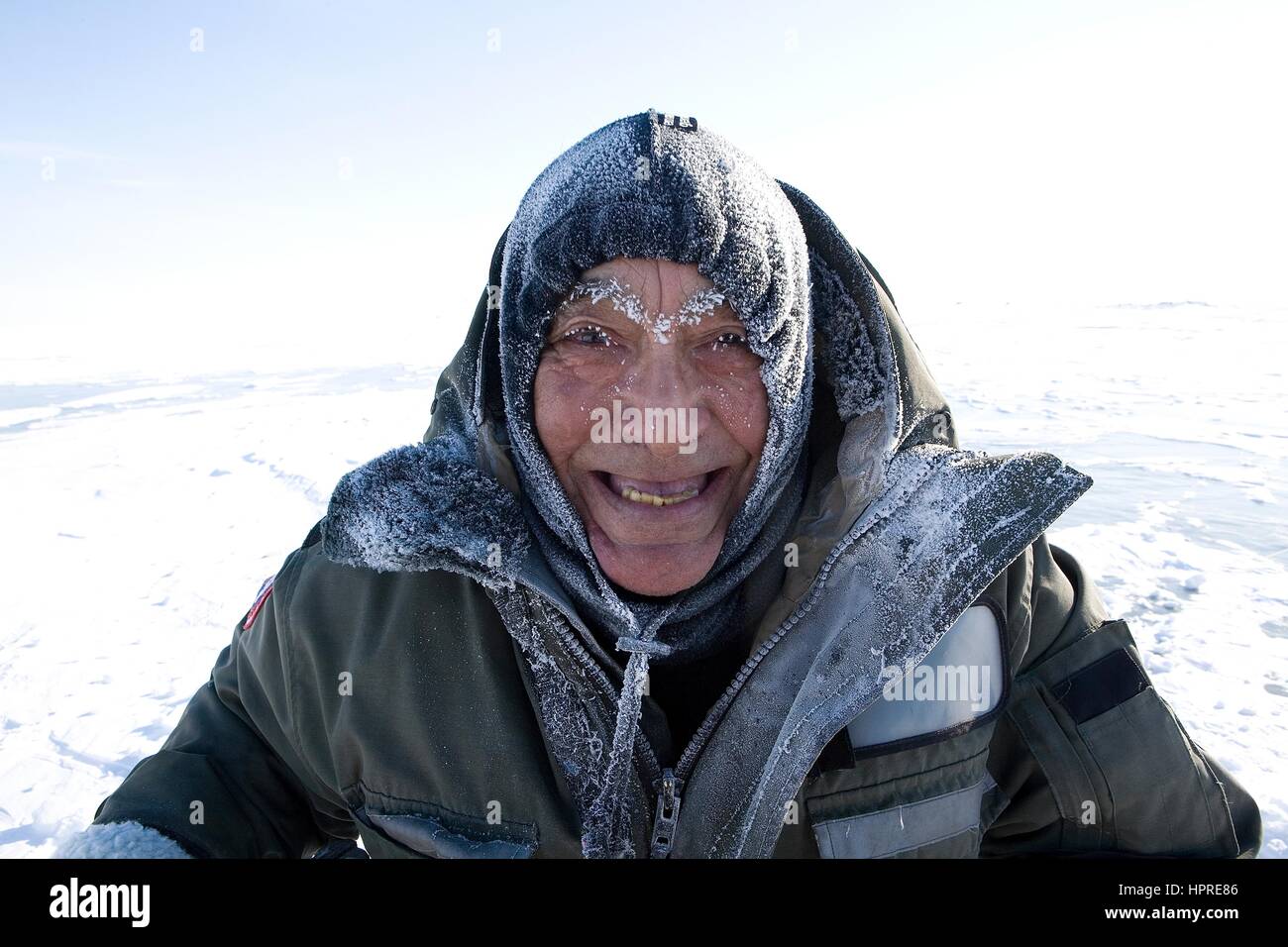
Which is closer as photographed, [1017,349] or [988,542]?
[988,542]

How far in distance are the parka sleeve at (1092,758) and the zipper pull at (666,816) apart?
→ 25.6 inches

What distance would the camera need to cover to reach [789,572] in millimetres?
1626

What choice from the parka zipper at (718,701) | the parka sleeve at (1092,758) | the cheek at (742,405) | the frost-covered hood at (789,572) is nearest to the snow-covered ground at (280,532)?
the parka sleeve at (1092,758)

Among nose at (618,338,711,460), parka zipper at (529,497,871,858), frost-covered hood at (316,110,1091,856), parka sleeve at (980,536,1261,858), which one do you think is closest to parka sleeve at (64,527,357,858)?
frost-covered hood at (316,110,1091,856)

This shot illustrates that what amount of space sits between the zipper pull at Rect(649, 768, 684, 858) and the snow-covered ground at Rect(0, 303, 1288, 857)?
6.49ft

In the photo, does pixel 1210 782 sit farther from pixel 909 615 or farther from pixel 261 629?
pixel 261 629

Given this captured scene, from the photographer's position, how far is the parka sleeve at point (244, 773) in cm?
142

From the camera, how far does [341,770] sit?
4.81 feet

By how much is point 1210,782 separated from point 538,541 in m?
1.34

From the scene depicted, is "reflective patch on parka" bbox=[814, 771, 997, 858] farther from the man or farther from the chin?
the chin

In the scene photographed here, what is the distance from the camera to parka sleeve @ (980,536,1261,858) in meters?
1.37

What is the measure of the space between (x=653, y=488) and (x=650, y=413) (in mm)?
156

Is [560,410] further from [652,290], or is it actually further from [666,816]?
[666,816]
